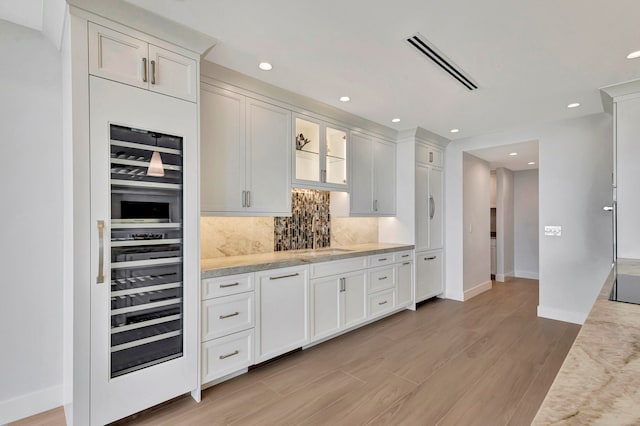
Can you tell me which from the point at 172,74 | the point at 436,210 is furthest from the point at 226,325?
the point at 436,210

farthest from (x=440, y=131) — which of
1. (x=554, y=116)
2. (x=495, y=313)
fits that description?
(x=495, y=313)

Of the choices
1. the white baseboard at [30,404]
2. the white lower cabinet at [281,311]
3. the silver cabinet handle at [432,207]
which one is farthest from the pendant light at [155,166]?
the silver cabinet handle at [432,207]

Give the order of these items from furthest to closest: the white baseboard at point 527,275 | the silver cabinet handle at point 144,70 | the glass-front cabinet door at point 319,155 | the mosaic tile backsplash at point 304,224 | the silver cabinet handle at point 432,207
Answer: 1. the white baseboard at point 527,275
2. the silver cabinet handle at point 432,207
3. the mosaic tile backsplash at point 304,224
4. the glass-front cabinet door at point 319,155
5. the silver cabinet handle at point 144,70

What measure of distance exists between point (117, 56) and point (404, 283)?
3.84 m

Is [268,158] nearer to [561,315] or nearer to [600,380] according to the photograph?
[600,380]

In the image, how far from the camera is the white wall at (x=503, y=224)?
21.0 feet

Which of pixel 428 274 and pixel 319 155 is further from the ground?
pixel 319 155

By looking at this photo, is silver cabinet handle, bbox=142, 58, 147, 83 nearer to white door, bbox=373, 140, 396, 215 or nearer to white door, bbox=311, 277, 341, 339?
white door, bbox=311, 277, 341, 339

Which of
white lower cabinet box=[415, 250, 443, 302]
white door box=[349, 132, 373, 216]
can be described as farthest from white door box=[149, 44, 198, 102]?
white lower cabinet box=[415, 250, 443, 302]

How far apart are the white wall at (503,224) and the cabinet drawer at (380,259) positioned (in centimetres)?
368

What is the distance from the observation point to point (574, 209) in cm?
388

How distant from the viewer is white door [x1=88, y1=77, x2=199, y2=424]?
5.99 feet

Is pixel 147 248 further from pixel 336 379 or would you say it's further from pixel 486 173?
pixel 486 173

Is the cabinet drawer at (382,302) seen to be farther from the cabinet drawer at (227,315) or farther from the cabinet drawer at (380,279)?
the cabinet drawer at (227,315)
